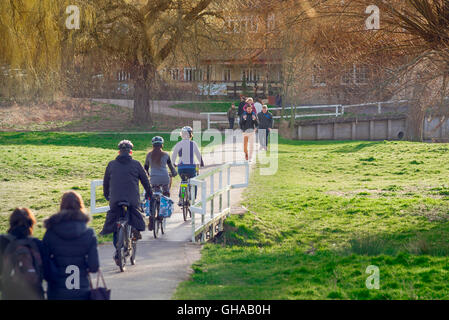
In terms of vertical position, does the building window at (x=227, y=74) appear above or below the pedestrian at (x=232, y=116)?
above

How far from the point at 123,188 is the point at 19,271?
353 centimetres

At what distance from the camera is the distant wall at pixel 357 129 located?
46.3 m

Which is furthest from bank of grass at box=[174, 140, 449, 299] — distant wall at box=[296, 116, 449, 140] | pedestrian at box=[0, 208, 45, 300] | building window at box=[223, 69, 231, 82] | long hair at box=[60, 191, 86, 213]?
building window at box=[223, 69, 231, 82]

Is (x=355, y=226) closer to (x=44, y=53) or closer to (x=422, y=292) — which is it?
(x=422, y=292)

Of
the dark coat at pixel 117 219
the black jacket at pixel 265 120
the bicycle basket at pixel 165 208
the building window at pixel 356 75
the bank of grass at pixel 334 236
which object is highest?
the building window at pixel 356 75

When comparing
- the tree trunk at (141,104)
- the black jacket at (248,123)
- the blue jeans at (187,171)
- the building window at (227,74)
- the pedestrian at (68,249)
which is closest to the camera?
the pedestrian at (68,249)

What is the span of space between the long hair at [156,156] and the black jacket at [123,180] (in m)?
2.47

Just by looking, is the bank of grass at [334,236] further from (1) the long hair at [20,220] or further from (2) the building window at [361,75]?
(2) the building window at [361,75]

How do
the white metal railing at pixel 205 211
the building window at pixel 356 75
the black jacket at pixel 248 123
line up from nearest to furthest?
the white metal railing at pixel 205 211, the building window at pixel 356 75, the black jacket at pixel 248 123

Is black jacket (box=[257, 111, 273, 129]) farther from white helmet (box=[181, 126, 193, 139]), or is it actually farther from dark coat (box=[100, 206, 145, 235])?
dark coat (box=[100, 206, 145, 235])

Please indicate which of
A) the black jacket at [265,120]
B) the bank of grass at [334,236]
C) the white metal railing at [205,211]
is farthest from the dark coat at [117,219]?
the black jacket at [265,120]

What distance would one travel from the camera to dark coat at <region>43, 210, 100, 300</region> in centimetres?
670

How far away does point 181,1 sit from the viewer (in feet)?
120

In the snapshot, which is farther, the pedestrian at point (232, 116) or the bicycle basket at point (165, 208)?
the pedestrian at point (232, 116)
